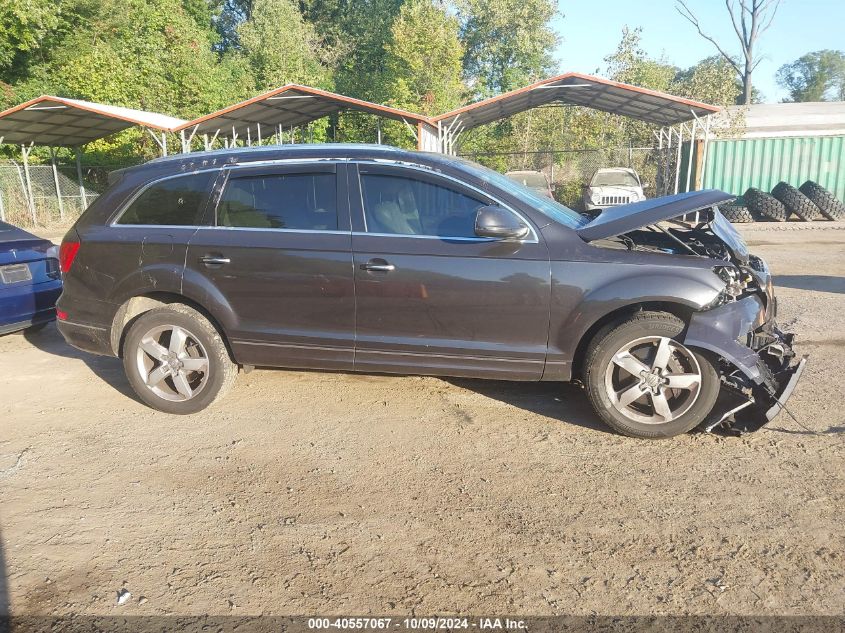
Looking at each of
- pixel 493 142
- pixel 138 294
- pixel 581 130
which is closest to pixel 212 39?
pixel 493 142

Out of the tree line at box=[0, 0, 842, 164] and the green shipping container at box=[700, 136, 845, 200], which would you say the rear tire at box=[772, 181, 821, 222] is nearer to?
the green shipping container at box=[700, 136, 845, 200]

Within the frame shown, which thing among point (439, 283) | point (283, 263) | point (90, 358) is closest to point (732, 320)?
point (439, 283)

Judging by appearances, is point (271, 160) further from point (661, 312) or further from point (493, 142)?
point (493, 142)

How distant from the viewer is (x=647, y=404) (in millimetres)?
3996

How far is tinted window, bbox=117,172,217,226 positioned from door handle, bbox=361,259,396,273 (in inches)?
51.5

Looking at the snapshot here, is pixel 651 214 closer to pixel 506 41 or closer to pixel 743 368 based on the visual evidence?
pixel 743 368

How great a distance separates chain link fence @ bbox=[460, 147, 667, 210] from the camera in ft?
77.7

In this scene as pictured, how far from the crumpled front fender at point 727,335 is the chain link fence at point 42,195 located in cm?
1933

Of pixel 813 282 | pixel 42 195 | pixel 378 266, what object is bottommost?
pixel 813 282

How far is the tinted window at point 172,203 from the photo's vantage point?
4449 mm

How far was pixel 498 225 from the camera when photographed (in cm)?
381

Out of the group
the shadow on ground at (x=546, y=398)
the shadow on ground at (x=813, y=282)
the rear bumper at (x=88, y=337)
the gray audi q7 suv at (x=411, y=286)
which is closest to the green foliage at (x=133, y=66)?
the rear bumper at (x=88, y=337)

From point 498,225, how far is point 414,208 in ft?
2.13

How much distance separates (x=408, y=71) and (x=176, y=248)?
2776 cm
